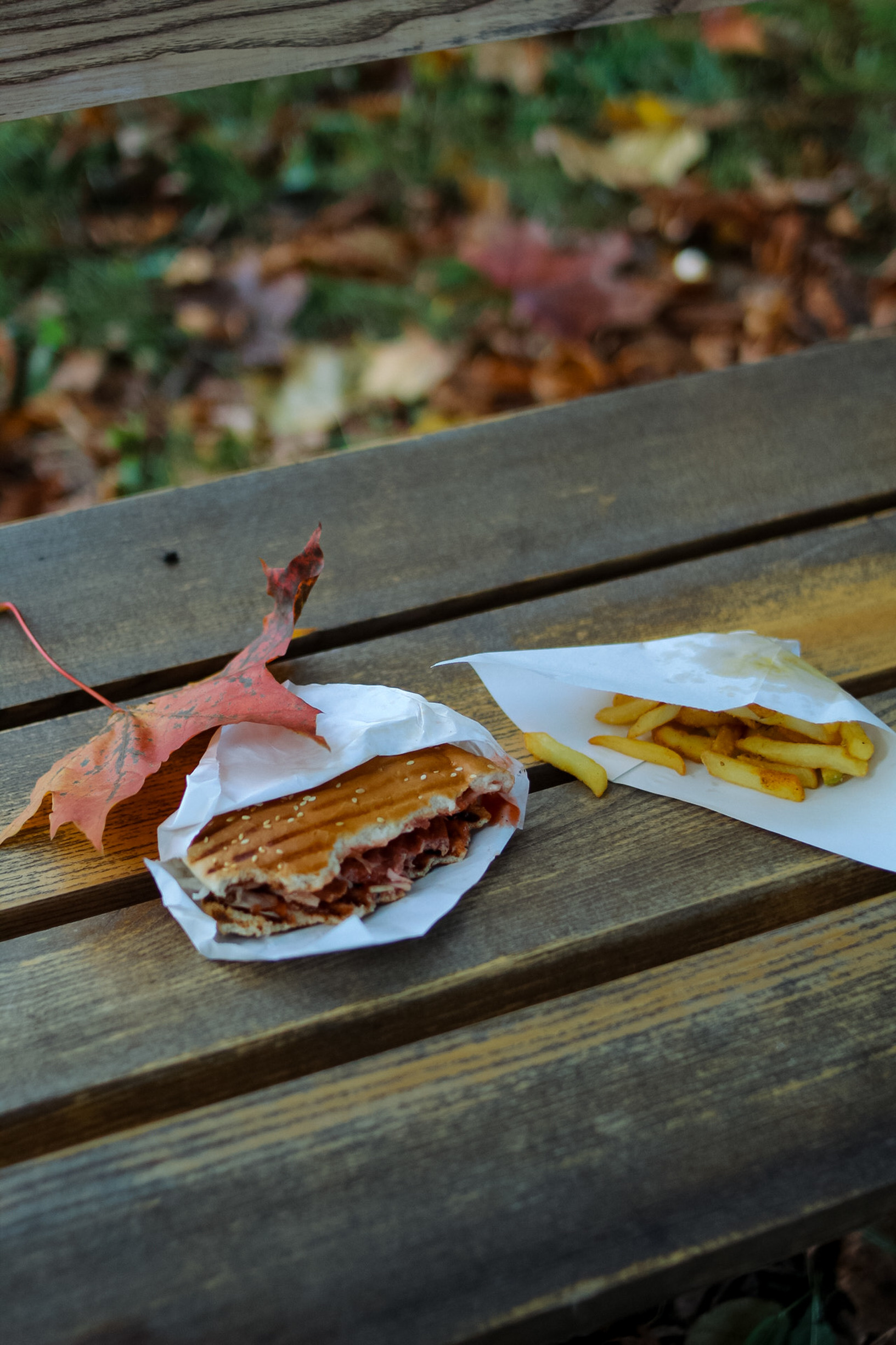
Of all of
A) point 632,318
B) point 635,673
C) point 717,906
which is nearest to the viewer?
point 717,906

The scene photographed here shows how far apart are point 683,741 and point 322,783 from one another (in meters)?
→ 0.37

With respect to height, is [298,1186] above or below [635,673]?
below

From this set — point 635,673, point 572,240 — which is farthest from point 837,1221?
point 572,240

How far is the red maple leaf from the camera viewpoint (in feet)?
3.16

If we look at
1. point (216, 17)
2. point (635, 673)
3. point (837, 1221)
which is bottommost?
point (837, 1221)

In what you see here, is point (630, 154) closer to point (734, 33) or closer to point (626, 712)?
point (734, 33)

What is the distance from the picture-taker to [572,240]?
113 inches

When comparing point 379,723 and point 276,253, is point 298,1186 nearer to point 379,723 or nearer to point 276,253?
point 379,723

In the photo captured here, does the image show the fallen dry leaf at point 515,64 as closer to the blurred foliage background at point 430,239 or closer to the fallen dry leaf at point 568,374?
the blurred foliage background at point 430,239

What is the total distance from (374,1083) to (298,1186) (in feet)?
0.30

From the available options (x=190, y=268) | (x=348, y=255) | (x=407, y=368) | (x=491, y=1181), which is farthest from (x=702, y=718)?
(x=190, y=268)

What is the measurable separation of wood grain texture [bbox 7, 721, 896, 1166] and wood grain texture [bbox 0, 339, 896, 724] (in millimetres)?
403

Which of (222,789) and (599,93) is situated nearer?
(222,789)

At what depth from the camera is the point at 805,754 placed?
0.99 meters
